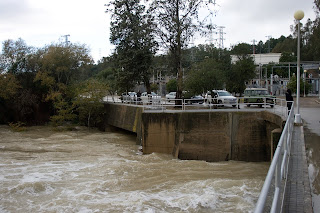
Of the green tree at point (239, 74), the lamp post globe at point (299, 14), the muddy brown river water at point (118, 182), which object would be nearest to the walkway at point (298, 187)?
the muddy brown river water at point (118, 182)

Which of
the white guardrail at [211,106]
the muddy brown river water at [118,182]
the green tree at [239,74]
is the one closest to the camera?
the muddy brown river water at [118,182]

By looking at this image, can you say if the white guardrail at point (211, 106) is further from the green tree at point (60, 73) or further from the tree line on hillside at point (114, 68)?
the green tree at point (60, 73)

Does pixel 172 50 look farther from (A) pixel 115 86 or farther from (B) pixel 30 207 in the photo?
(B) pixel 30 207

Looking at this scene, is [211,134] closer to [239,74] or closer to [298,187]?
[298,187]

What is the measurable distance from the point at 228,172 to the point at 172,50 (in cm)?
1580

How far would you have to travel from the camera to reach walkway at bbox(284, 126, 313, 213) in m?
5.11

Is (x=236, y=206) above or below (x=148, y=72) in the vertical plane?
below

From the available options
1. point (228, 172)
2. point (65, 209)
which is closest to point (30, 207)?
point (65, 209)

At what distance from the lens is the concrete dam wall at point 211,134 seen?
1938 centimetres

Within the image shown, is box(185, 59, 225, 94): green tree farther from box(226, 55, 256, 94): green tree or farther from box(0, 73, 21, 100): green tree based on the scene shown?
box(0, 73, 21, 100): green tree

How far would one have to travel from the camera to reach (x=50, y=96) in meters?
34.5

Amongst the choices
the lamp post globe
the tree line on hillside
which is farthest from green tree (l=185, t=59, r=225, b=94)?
the lamp post globe

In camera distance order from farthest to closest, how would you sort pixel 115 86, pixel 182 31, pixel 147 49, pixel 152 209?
pixel 115 86 → pixel 147 49 → pixel 182 31 → pixel 152 209

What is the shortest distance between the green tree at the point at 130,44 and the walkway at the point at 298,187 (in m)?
24.7
